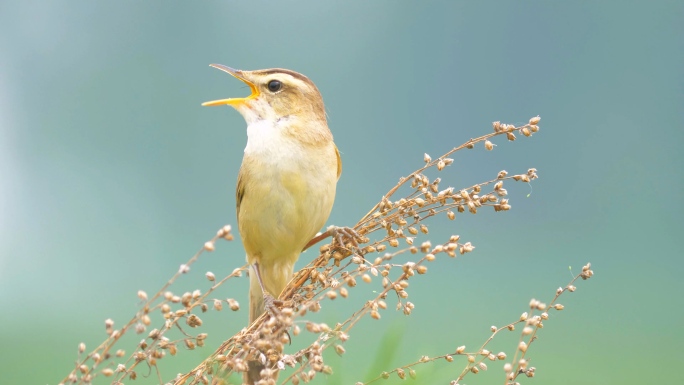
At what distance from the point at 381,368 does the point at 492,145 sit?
0.55 m

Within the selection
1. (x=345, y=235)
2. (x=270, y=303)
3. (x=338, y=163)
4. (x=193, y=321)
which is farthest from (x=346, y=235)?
(x=193, y=321)

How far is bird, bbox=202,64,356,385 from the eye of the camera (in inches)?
63.2

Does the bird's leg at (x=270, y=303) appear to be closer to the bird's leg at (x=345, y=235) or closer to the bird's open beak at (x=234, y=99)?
the bird's leg at (x=345, y=235)

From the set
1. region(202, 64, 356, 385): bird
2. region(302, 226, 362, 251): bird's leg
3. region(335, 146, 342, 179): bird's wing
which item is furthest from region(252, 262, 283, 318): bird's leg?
region(335, 146, 342, 179): bird's wing

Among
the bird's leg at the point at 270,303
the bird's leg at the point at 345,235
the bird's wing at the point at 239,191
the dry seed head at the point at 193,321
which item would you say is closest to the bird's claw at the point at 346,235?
the bird's leg at the point at 345,235

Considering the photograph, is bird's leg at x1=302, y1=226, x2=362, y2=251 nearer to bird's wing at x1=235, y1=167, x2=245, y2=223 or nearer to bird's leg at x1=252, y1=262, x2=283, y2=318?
bird's leg at x1=252, y1=262, x2=283, y2=318

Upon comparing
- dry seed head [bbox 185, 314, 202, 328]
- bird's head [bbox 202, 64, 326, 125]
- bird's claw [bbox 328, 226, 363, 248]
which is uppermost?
bird's head [bbox 202, 64, 326, 125]

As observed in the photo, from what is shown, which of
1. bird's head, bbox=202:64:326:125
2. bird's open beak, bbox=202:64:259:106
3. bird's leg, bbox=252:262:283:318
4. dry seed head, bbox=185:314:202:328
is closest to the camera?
dry seed head, bbox=185:314:202:328

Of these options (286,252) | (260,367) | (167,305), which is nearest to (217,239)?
(167,305)

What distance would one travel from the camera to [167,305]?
3.15 feet

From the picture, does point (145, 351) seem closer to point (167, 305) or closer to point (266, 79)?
point (167, 305)

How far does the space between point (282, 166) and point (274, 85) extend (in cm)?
23

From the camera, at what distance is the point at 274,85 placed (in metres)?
1.70

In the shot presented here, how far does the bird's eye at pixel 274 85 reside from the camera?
170 cm
